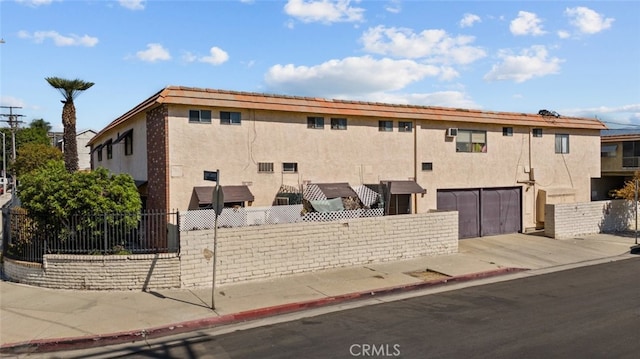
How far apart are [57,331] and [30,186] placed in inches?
204

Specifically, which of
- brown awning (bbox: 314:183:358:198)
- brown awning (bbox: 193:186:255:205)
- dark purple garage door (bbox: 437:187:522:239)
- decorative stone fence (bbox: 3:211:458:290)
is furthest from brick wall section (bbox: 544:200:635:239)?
brown awning (bbox: 193:186:255:205)

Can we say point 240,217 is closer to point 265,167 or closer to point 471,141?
point 265,167

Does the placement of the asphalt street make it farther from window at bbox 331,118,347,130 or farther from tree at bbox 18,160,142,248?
window at bbox 331,118,347,130

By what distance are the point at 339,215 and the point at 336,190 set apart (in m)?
1.89

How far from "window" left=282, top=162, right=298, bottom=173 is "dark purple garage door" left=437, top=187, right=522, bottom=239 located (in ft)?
22.2

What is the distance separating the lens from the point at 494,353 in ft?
23.5

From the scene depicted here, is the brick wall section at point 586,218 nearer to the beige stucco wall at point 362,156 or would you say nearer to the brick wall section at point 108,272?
the beige stucco wall at point 362,156

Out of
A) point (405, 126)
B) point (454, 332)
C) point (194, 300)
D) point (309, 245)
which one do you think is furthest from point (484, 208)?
point (194, 300)

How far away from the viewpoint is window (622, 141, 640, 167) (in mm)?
32469

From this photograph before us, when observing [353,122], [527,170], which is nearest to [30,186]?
[353,122]

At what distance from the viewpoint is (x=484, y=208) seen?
67.7 ft

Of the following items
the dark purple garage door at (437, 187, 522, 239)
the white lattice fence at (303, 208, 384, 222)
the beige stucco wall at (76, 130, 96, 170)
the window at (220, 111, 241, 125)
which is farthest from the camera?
the beige stucco wall at (76, 130, 96, 170)

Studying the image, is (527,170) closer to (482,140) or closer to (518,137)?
(518,137)

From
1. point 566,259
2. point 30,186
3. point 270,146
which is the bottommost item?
point 566,259
